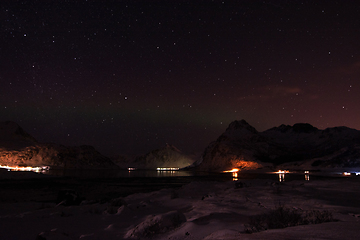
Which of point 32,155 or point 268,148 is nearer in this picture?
point 268,148

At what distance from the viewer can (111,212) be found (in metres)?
11.0

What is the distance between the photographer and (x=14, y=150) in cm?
15738

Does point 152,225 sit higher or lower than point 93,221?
higher

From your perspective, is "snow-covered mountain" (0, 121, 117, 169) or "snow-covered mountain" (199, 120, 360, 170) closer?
"snow-covered mountain" (199, 120, 360, 170)

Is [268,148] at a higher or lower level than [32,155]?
higher

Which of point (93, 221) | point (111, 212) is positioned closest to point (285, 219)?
point (93, 221)

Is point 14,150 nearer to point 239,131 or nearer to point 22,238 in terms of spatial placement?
point 239,131

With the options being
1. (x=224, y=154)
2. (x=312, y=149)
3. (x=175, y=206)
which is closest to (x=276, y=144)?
(x=312, y=149)

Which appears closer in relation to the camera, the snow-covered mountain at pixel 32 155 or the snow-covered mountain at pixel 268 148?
the snow-covered mountain at pixel 268 148

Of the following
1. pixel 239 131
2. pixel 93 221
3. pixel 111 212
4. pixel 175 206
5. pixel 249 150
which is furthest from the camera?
pixel 239 131

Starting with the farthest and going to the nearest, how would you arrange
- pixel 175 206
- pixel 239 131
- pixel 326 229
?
pixel 239 131, pixel 175 206, pixel 326 229

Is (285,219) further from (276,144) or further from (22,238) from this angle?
(276,144)

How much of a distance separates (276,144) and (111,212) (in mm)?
178449

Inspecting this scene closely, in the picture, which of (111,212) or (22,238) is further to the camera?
(111,212)
